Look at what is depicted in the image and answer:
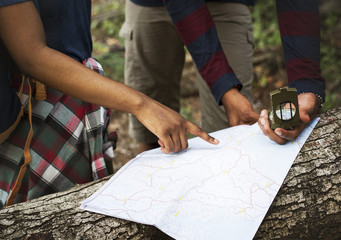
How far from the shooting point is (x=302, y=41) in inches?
71.6

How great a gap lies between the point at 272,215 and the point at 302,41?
1.01 m

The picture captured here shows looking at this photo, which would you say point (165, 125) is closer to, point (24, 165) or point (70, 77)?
point (70, 77)

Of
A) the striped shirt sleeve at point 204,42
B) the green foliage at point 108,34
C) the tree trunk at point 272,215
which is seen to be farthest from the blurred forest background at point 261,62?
the tree trunk at point 272,215

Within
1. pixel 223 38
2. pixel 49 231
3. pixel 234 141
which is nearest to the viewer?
pixel 49 231

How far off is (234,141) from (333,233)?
0.53 m

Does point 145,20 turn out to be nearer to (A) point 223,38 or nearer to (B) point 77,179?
(A) point 223,38

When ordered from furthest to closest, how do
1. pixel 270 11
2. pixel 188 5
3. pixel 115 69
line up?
pixel 270 11 < pixel 115 69 < pixel 188 5

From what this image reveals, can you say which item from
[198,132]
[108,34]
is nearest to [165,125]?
[198,132]

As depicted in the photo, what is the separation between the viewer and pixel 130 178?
1.38 m

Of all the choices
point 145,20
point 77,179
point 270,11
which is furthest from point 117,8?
point 77,179

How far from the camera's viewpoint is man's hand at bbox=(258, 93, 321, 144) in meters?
1.47

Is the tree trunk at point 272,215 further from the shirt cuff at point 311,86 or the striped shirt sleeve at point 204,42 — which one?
the striped shirt sleeve at point 204,42

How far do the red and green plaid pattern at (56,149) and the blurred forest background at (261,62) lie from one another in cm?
178

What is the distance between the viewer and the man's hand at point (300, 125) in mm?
1474
